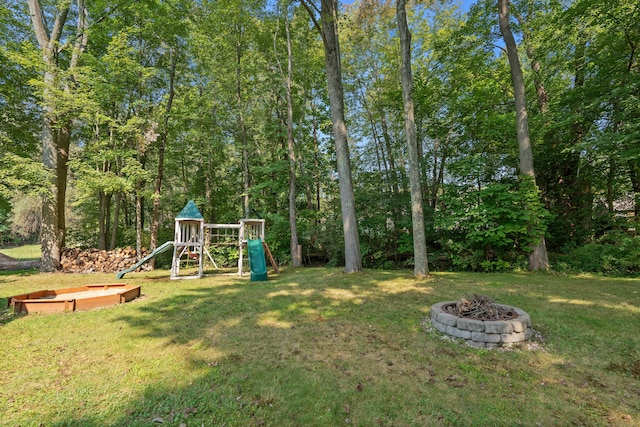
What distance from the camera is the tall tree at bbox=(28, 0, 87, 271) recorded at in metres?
9.60

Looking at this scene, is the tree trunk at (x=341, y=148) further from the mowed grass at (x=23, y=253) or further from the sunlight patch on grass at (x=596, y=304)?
the mowed grass at (x=23, y=253)

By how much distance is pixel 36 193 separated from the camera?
343 inches

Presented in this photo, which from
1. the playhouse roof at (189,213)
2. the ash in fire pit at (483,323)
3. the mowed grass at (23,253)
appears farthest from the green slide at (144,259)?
the mowed grass at (23,253)

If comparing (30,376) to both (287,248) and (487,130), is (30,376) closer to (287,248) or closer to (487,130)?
(287,248)

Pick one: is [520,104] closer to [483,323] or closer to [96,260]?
[483,323]

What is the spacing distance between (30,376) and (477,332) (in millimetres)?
5087

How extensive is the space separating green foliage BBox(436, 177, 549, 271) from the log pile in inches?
484

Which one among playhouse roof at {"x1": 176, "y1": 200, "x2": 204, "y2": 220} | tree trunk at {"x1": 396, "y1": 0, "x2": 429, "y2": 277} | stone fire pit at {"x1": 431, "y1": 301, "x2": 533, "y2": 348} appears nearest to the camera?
stone fire pit at {"x1": 431, "y1": 301, "x2": 533, "y2": 348}

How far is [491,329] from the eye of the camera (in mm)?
3523

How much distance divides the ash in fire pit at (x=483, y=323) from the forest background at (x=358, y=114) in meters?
5.89

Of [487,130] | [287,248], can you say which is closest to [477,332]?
[487,130]

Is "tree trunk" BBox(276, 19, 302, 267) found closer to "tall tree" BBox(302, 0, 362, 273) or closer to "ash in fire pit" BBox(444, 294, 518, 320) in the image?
"tall tree" BBox(302, 0, 362, 273)

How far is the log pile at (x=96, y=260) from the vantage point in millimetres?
10867

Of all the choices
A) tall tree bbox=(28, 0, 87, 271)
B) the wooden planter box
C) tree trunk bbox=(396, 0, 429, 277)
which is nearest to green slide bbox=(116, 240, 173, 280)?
the wooden planter box
